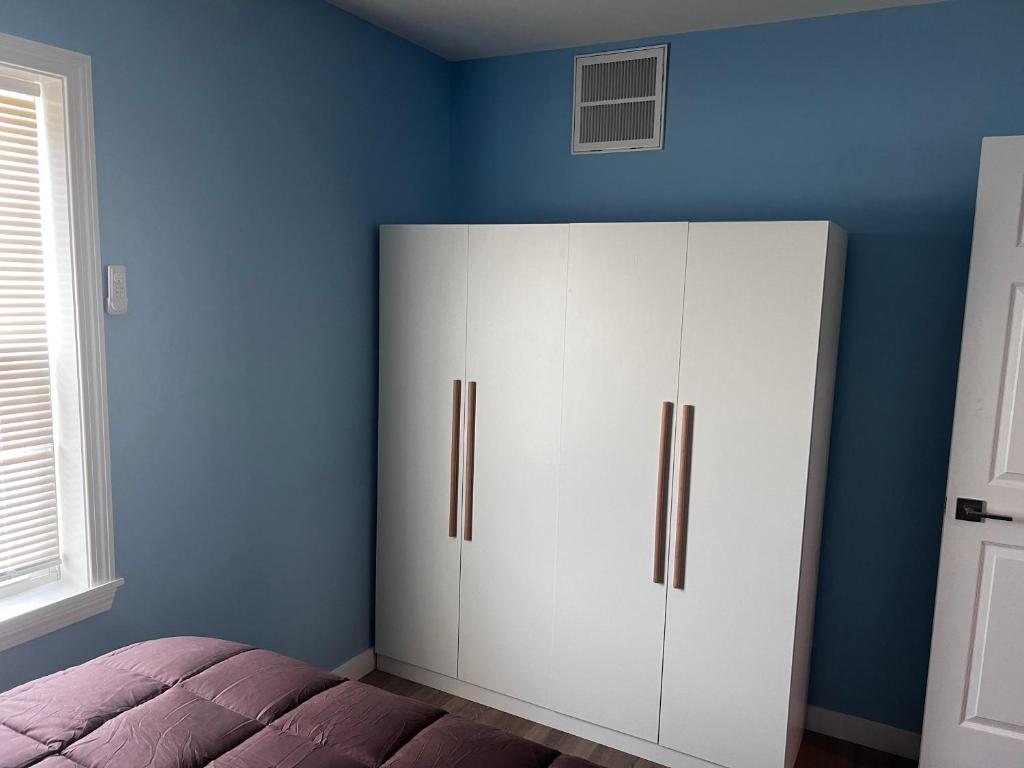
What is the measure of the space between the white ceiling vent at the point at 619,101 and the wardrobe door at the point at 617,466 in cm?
63

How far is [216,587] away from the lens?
98.7 inches

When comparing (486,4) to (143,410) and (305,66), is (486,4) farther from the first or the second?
(143,410)

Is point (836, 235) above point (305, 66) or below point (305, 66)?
below

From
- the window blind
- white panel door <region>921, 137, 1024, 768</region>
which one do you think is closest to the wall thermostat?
the window blind

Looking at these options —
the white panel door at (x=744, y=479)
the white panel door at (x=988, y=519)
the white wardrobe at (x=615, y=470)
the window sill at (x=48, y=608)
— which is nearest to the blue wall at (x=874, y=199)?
the white wardrobe at (x=615, y=470)

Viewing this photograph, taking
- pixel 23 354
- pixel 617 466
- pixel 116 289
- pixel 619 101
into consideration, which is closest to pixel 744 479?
pixel 617 466

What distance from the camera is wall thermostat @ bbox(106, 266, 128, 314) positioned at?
207 centimetres

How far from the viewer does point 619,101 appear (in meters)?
3.03

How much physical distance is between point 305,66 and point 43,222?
105cm

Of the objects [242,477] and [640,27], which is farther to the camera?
[640,27]

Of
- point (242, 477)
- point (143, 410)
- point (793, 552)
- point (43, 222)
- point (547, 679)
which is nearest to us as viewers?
point (43, 222)

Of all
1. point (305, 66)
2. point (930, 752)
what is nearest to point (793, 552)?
point (930, 752)

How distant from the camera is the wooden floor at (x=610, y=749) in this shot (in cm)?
269

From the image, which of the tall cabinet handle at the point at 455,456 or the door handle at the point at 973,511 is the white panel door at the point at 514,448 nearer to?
the tall cabinet handle at the point at 455,456
